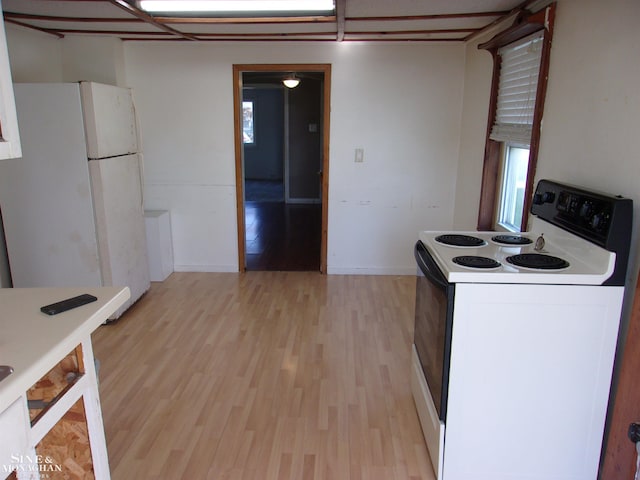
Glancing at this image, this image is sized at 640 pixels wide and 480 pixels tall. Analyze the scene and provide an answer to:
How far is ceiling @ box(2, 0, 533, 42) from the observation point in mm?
2732

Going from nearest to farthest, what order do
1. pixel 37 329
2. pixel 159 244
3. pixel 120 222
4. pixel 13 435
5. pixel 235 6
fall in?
1. pixel 13 435
2. pixel 37 329
3. pixel 235 6
4. pixel 120 222
5. pixel 159 244

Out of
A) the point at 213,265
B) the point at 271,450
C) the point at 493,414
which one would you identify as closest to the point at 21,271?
the point at 213,265

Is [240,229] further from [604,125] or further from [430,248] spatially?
[604,125]

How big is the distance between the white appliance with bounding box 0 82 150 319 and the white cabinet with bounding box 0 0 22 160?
178cm

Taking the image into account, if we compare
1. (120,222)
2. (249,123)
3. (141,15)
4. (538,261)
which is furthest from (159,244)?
(249,123)

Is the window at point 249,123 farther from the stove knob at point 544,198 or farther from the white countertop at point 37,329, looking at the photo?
the white countertop at point 37,329

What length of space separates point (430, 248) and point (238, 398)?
51.7 inches

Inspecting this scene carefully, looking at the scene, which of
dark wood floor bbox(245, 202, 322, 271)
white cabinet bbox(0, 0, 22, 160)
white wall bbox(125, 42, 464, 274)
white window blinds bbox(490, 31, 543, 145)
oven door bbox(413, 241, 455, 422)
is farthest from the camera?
dark wood floor bbox(245, 202, 322, 271)

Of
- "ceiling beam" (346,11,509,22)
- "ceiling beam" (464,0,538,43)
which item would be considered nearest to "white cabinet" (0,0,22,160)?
"ceiling beam" (346,11,509,22)

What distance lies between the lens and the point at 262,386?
2641 mm

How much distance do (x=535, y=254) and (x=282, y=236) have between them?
432cm

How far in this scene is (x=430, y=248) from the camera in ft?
6.81

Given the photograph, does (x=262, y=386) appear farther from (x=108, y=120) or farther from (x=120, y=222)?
(x=108, y=120)

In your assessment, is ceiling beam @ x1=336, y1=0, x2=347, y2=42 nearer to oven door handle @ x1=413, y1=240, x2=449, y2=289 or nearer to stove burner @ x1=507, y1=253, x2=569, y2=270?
oven door handle @ x1=413, y1=240, x2=449, y2=289
